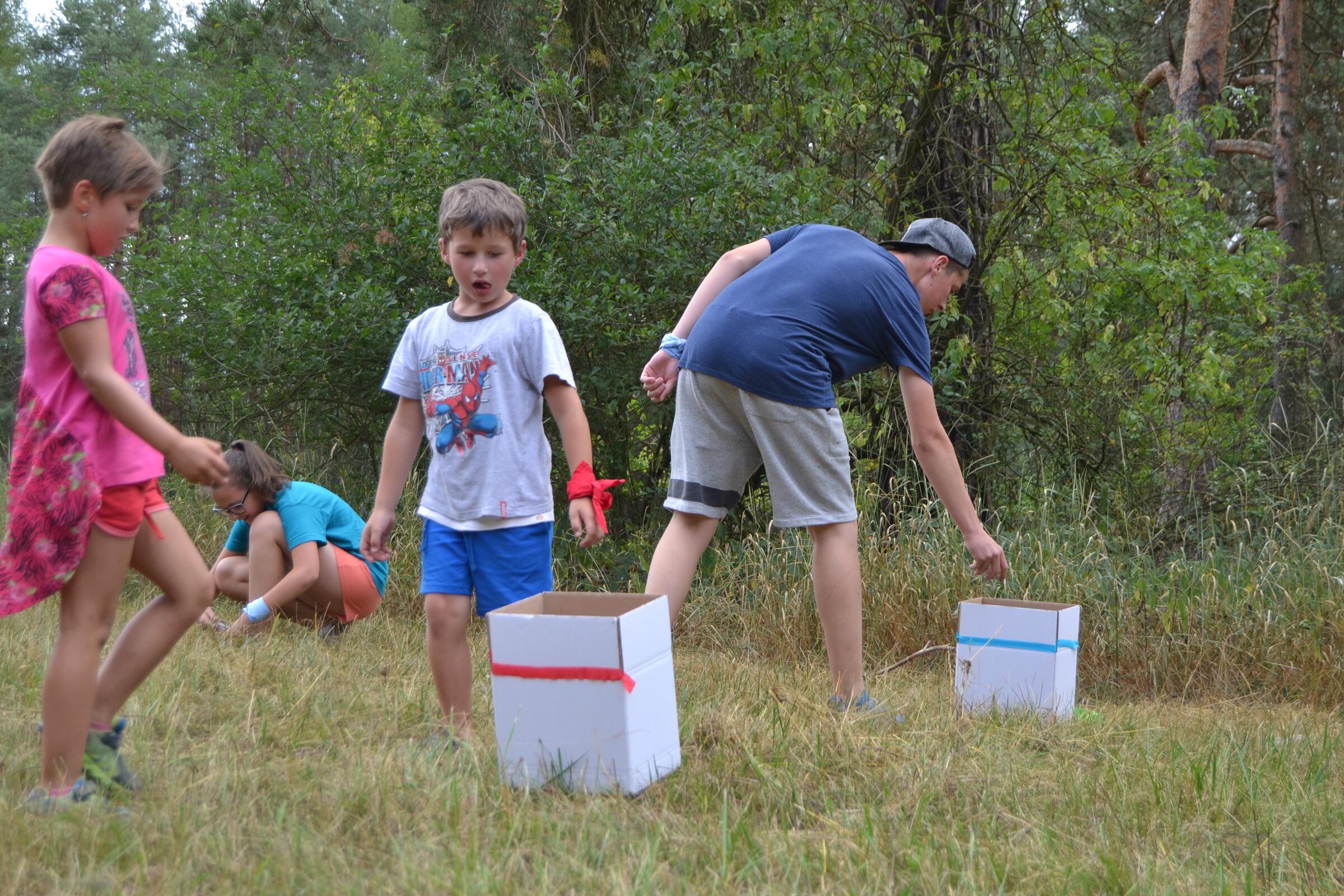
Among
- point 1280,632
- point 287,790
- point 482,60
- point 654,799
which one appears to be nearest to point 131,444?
point 287,790

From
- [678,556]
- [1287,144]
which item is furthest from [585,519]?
[1287,144]

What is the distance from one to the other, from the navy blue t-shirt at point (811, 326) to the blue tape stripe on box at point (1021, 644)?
34.2 inches

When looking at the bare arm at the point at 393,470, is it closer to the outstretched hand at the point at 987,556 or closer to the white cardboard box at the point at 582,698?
the white cardboard box at the point at 582,698

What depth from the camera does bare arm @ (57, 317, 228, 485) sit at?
2.19m

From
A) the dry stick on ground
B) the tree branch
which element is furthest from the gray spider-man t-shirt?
the tree branch

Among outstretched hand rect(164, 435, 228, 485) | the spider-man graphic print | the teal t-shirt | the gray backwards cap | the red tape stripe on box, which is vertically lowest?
the red tape stripe on box

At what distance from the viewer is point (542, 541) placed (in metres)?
3.02

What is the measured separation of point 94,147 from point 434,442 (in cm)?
107

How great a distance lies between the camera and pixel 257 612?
4352 millimetres

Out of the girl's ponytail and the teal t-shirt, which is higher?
the girl's ponytail

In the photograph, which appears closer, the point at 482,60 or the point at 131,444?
the point at 131,444

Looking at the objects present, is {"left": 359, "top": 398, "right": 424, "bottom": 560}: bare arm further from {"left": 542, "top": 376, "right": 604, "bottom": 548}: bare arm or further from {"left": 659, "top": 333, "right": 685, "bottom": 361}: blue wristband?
{"left": 659, "top": 333, "right": 685, "bottom": 361}: blue wristband

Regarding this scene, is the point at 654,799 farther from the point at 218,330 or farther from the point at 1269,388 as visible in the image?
the point at 1269,388

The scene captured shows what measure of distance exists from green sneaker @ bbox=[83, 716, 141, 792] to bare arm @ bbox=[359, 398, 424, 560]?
0.77 metres
